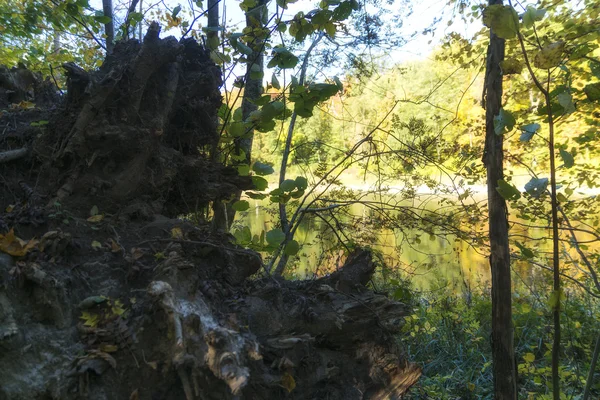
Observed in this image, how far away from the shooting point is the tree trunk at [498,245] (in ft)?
5.67

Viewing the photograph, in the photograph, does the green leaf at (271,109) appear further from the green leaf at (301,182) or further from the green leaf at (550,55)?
the green leaf at (550,55)

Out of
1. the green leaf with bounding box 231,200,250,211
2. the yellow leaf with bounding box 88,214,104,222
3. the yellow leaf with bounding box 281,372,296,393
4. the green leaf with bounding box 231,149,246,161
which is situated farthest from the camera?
the green leaf with bounding box 231,149,246,161

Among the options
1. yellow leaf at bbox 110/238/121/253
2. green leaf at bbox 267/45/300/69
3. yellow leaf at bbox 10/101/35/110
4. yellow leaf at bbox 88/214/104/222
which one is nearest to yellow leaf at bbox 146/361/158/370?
yellow leaf at bbox 110/238/121/253

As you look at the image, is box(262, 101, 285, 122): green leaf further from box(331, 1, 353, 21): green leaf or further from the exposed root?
the exposed root

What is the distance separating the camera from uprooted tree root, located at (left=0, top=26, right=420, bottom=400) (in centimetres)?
98

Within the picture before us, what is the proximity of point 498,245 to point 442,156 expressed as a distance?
→ 64.8 inches

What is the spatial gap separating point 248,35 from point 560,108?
156cm

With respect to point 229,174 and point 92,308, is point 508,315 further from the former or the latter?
point 92,308

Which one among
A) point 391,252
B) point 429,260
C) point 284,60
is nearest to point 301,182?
point 284,60

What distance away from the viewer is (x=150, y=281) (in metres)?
1.19

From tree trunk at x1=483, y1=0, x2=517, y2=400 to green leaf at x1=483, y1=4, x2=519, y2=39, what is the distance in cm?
61

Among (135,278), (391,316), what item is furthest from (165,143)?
(391,316)

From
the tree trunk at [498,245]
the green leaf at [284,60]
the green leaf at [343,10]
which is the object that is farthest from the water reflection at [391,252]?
the green leaf at [343,10]

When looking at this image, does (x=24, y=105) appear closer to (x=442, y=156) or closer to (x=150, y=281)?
(x=150, y=281)
